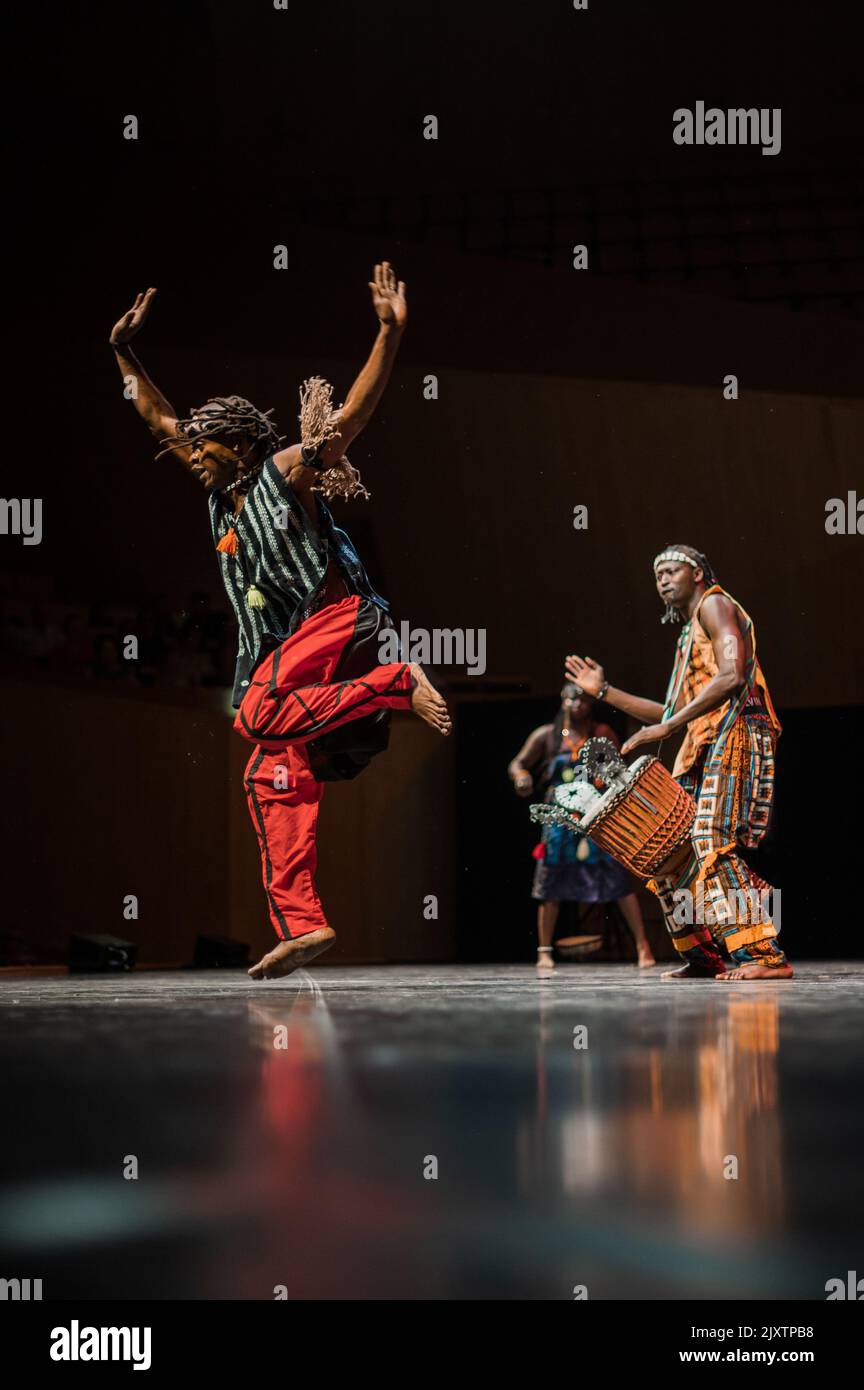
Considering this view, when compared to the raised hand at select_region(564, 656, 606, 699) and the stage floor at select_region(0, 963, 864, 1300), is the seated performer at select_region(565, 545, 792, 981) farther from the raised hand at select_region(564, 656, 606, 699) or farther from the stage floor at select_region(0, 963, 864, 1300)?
the stage floor at select_region(0, 963, 864, 1300)

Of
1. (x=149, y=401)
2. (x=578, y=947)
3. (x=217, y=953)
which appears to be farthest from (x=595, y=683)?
(x=578, y=947)

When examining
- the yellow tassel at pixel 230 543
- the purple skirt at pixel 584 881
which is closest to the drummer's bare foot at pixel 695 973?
the yellow tassel at pixel 230 543

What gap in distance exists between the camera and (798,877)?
319 inches

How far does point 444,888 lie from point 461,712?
1026mm

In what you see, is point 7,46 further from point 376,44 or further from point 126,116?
point 376,44

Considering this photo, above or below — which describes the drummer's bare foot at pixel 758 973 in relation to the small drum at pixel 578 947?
above

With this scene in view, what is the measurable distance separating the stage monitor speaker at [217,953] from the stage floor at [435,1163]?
4.98 metres

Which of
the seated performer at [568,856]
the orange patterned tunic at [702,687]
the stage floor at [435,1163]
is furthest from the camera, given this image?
the seated performer at [568,856]

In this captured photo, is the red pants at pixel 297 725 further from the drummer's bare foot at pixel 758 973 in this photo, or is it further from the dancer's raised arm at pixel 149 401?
the drummer's bare foot at pixel 758 973

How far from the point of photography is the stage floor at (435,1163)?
3.62 ft

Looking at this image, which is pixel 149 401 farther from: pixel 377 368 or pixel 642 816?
pixel 642 816

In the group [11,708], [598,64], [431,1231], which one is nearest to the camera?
[431,1231]

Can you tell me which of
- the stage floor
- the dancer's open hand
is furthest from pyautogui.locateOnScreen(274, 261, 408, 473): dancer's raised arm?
the stage floor
